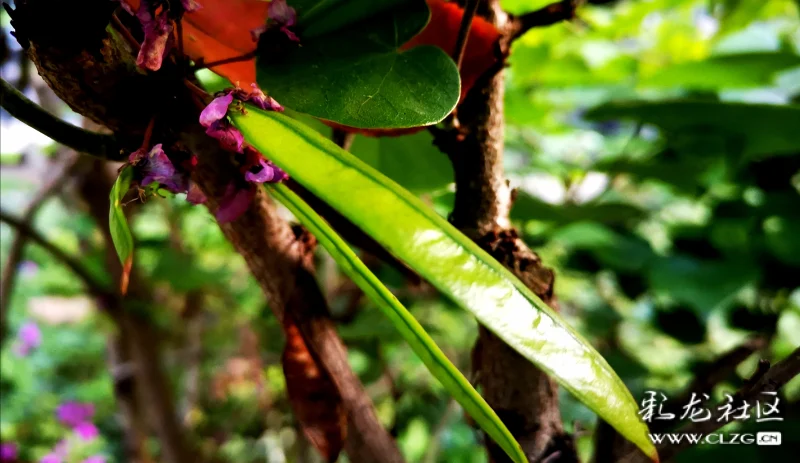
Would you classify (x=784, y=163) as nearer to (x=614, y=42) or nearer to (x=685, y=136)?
(x=685, y=136)

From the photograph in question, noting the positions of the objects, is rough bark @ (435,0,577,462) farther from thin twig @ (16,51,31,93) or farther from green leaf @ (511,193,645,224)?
thin twig @ (16,51,31,93)

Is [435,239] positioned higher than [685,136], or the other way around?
[435,239]

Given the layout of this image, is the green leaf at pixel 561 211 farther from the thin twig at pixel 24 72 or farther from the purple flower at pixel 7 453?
the purple flower at pixel 7 453

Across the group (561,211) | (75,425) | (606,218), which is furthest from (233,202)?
(75,425)

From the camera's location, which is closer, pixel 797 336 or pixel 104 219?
pixel 104 219

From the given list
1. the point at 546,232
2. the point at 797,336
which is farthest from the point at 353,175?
the point at 797,336

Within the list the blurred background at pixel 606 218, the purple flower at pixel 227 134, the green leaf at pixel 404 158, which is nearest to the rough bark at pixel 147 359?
the blurred background at pixel 606 218

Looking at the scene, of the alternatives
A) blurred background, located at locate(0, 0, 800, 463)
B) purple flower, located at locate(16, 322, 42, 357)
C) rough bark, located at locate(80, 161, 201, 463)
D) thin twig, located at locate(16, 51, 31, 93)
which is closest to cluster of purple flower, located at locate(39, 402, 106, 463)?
blurred background, located at locate(0, 0, 800, 463)
